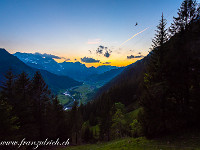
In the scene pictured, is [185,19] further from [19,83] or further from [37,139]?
[37,139]

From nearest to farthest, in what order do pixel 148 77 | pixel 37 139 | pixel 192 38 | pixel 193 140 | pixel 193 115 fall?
pixel 193 140 < pixel 193 115 < pixel 192 38 < pixel 148 77 < pixel 37 139

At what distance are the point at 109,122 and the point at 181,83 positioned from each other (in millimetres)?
32318

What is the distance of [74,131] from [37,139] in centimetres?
1578

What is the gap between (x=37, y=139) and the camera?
27.3m

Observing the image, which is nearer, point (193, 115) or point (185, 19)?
point (193, 115)

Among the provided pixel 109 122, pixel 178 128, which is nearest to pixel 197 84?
pixel 178 128

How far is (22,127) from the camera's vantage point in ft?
78.5

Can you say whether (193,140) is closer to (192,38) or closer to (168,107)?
(168,107)

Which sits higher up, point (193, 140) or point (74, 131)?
point (193, 140)

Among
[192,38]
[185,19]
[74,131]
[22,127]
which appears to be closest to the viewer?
[192,38]

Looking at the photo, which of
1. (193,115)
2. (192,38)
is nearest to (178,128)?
(193,115)

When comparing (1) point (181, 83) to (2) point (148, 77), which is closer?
(1) point (181, 83)

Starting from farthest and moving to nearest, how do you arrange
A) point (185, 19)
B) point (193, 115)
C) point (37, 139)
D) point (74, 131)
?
point (74, 131), point (37, 139), point (185, 19), point (193, 115)

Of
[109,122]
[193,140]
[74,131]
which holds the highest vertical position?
[193,140]
